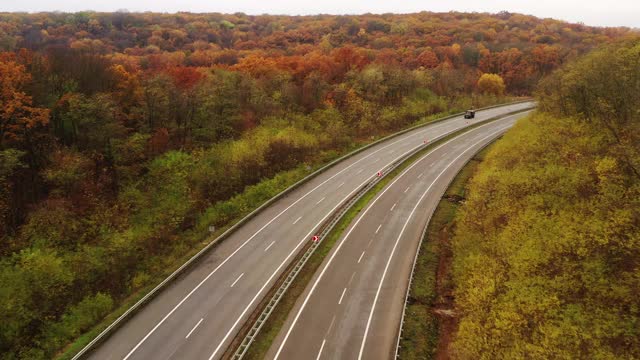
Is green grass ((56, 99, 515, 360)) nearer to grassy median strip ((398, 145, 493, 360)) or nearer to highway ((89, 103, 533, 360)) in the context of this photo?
highway ((89, 103, 533, 360))

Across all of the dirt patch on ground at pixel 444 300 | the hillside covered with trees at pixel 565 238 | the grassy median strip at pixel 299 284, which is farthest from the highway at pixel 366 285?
the hillside covered with trees at pixel 565 238

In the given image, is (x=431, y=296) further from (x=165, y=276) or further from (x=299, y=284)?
(x=165, y=276)

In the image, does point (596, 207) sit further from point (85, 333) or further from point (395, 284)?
point (85, 333)

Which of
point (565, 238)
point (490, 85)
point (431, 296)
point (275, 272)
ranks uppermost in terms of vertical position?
point (490, 85)

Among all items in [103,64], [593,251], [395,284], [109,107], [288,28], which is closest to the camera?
[593,251]

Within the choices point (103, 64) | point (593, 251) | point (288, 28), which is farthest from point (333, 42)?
point (593, 251)

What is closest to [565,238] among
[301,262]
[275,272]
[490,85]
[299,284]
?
[299,284]

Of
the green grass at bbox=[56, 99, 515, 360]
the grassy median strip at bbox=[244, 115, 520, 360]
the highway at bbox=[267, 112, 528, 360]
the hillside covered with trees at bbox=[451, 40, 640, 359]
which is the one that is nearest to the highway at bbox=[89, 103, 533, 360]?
the green grass at bbox=[56, 99, 515, 360]
